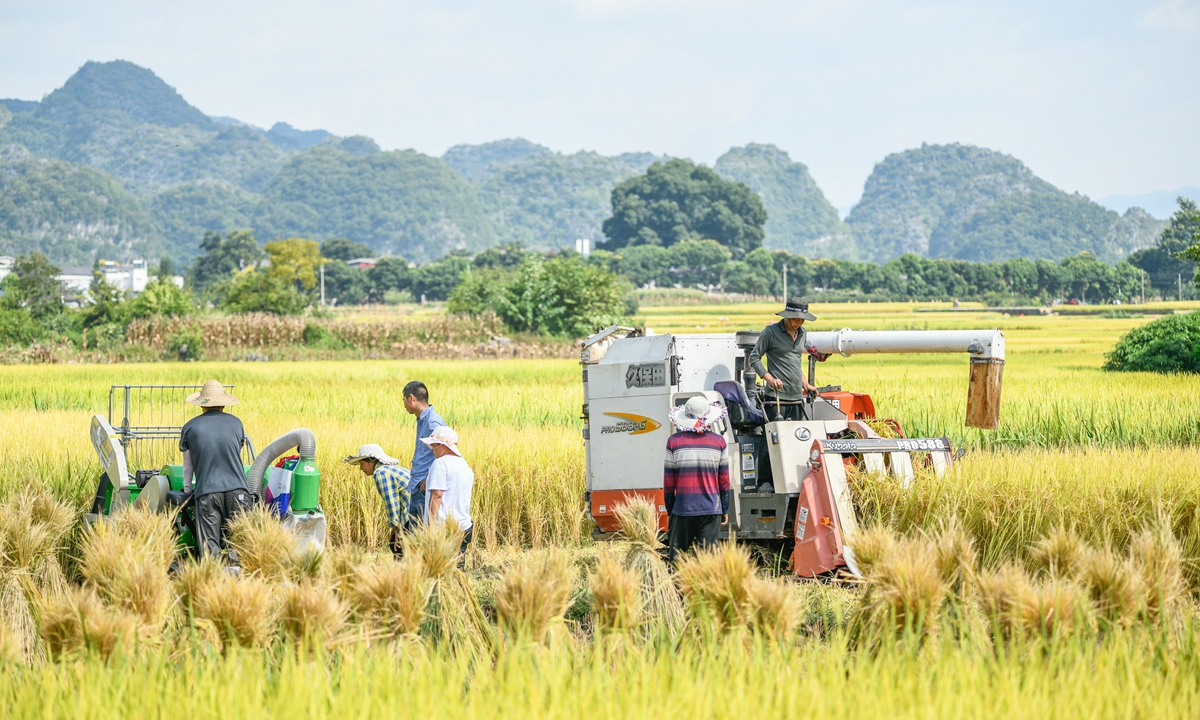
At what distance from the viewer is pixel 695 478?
8.03 meters

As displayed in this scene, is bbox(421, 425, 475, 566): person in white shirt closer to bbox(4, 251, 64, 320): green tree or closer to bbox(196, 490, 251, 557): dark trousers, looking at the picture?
bbox(196, 490, 251, 557): dark trousers

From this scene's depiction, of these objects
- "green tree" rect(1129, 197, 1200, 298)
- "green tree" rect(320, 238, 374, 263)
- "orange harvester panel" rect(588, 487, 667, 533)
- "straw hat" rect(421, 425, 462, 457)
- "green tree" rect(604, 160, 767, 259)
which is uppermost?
"green tree" rect(604, 160, 767, 259)

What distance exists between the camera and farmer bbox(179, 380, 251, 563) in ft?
27.2

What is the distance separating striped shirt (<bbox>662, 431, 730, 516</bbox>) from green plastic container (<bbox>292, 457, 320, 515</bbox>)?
2765 mm

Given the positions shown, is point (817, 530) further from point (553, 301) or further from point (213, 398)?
point (553, 301)

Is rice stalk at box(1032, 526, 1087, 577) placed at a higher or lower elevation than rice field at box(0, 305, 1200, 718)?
higher

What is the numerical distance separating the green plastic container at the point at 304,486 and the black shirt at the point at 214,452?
404 mm

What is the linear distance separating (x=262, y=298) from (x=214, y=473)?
45949 mm

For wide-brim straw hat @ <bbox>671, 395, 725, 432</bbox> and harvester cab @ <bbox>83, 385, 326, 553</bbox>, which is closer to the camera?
wide-brim straw hat @ <bbox>671, 395, 725, 432</bbox>

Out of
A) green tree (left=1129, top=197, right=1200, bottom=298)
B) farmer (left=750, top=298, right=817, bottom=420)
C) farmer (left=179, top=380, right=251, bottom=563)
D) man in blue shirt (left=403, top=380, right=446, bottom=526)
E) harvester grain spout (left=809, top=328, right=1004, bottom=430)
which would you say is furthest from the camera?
green tree (left=1129, top=197, right=1200, bottom=298)

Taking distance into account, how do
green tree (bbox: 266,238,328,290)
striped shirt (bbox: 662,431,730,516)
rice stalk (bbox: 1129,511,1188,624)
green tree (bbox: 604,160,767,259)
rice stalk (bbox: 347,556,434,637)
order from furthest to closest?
1. green tree (bbox: 604,160,767,259)
2. green tree (bbox: 266,238,328,290)
3. striped shirt (bbox: 662,431,730,516)
4. rice stalk (bbox: 1129,511,1188,624)
5. rice stalk (bbox: 347,556,434,637)

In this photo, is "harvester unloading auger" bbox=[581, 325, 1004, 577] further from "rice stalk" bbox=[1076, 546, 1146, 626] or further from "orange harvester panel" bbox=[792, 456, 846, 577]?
"rice stalk" bbox=[1076, 546, 1146, 626]

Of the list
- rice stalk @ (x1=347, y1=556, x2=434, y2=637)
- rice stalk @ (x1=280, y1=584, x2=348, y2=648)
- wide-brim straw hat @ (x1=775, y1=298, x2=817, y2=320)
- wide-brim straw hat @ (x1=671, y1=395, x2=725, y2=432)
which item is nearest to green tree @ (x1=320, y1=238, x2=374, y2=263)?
wide-brim straw hat @ (x1=775, y1=298, x2=817, y2=320)

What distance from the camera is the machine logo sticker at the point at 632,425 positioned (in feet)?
30.8
